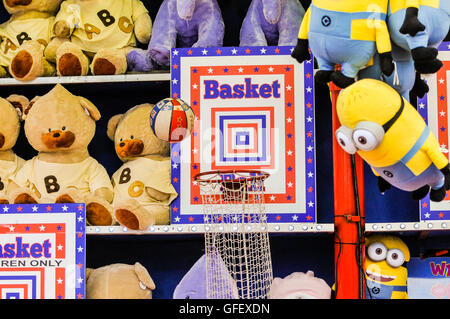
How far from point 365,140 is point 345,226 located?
0.61 metres

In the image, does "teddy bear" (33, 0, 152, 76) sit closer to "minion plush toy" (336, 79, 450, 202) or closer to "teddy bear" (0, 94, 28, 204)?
"teddy bear" (0, 94, 28, 204)

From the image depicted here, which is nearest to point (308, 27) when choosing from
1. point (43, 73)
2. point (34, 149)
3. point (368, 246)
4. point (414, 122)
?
point (414, 122)

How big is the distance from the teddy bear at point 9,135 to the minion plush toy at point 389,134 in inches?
56.7

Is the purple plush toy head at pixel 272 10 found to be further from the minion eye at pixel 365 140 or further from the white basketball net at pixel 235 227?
the minion eye at pixel 365 140

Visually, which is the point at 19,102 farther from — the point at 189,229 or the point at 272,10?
the point at 272,10

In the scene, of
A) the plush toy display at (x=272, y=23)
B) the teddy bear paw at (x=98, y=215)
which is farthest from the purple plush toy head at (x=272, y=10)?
the teddy bear paw at (x=98, y=215)

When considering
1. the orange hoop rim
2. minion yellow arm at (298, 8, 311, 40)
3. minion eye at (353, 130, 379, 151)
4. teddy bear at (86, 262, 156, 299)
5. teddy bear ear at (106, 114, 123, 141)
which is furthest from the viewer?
teddy bear ear at (106, 114, 123, 141)

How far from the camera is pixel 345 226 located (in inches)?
116

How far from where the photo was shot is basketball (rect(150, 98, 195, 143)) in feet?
9.39

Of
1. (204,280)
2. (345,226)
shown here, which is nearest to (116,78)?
(204,280)

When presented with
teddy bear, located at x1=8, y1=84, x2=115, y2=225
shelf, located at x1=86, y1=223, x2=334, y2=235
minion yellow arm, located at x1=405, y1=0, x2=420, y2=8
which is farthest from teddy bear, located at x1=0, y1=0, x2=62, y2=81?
minion yellow arm, located at x1=405, y1=0, x2=420, y2=8

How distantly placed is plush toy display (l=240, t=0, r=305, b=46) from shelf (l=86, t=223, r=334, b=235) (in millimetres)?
709

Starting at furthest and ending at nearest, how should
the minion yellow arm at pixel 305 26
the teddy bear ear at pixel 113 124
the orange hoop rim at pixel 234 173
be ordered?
1. the teddy bear ear at pixel 113 124
2. the orange hoop rim at pixel 234 173
3. the minion yellow arm at pixel 305 26

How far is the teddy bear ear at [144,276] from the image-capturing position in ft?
10.4
